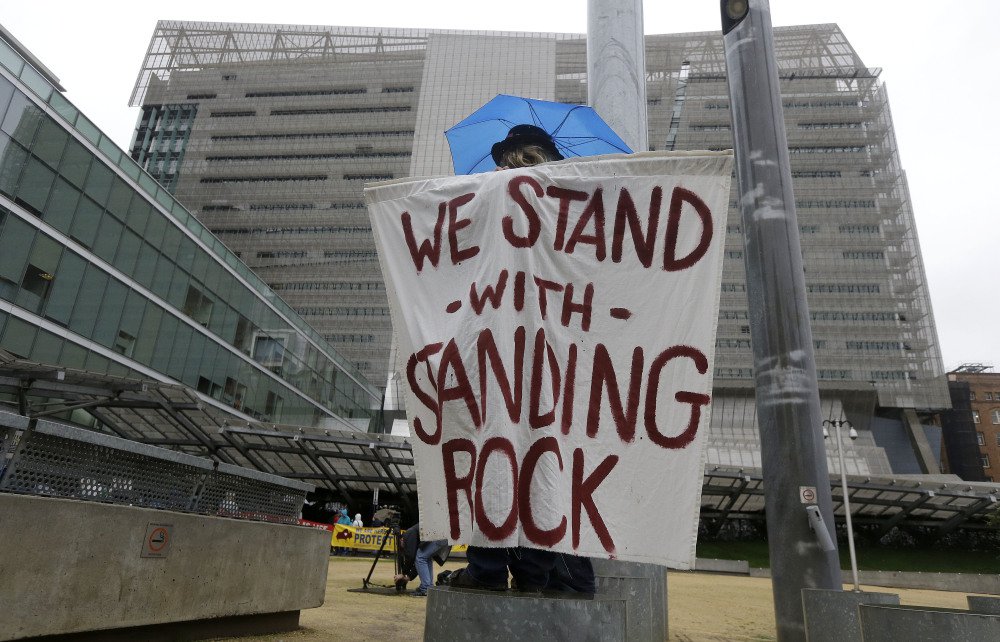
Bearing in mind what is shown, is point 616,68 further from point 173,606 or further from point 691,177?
point 173,606

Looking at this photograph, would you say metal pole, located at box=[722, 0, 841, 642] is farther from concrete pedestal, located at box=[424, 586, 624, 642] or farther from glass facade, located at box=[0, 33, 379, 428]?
glass facade, located at box=[0, 33, 379, 428]

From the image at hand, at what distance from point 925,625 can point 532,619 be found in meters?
1.33

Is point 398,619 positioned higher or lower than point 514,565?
lower

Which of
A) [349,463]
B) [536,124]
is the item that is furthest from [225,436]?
[536,124]

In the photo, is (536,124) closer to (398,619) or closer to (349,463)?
(398,619)

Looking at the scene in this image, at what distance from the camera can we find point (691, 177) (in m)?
2.13

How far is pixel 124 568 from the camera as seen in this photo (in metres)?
3.58

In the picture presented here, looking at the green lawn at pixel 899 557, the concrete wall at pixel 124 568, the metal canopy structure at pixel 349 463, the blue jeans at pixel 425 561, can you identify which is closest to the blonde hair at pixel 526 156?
the concrete wall at pixel 124 568

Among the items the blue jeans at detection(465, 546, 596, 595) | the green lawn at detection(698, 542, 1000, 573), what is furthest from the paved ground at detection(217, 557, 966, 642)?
the green lawn at detection(698, 542, 1000, 573)

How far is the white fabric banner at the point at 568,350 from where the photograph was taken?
1868 millimetres

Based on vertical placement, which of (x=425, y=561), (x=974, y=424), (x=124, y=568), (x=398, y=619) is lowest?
(x=398, y=619)

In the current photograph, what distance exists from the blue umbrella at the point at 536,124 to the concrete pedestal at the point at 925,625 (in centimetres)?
227

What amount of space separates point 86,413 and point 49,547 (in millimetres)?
21692

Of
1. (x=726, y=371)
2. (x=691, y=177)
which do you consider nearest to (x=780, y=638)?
→ (x=691, y=177)
